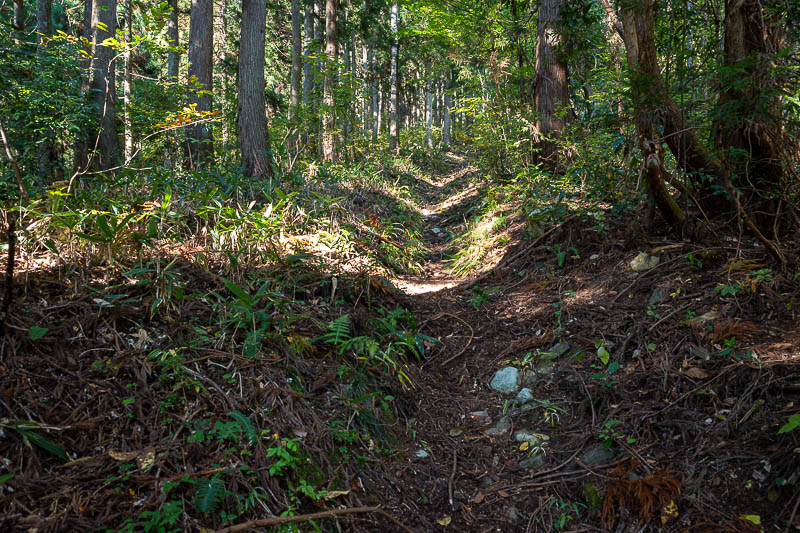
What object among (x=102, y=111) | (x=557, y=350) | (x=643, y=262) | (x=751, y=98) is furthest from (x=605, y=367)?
(x=102, y=111)

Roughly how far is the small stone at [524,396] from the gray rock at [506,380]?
9cm

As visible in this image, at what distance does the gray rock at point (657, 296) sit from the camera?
12.6ft

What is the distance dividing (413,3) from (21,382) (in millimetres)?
13456

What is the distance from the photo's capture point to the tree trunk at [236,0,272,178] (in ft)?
22.8

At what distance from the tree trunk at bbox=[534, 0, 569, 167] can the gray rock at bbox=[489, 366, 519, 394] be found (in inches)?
210

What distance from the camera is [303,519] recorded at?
2111mm

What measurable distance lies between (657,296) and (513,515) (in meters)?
2.35

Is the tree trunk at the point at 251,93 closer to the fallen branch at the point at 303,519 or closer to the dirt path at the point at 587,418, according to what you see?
the dirt path at the point at 587,418

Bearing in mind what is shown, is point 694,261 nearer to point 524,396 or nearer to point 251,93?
point 524,396

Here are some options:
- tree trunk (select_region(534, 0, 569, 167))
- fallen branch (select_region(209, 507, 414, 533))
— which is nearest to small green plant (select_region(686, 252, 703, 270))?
fallen branch (select_region(209, 507, 414, 533))

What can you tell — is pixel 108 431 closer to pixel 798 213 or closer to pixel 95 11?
pixel 798 213

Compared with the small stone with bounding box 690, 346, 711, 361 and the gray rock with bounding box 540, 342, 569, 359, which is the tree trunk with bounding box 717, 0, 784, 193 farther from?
the gray rock with bounding box 540, 342, 569, 359

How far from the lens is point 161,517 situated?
1892 millimetres

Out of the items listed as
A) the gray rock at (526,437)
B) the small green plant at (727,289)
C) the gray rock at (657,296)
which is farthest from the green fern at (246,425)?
the small green plant at (727,289)
